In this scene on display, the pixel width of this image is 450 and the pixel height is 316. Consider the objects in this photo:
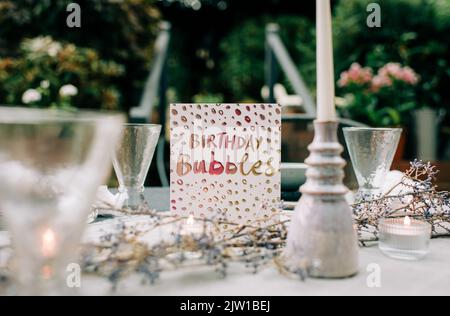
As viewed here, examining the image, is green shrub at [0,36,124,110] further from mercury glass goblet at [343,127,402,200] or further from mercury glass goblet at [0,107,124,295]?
mercury glass goblet at [0,107,124,295]

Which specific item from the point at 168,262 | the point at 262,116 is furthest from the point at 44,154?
the point at 262,116

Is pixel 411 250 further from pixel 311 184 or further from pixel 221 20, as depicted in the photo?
pixel 221 20

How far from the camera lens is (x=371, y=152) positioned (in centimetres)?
92

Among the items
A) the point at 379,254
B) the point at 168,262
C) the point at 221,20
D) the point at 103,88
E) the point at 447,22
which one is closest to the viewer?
the point at 168,262

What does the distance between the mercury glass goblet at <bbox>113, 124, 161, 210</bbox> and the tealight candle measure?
0.42 meters

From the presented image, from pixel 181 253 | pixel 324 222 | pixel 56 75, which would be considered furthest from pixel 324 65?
pixel 56 75

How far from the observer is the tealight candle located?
2.21ft

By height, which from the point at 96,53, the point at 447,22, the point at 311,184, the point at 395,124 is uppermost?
the point at 447,22

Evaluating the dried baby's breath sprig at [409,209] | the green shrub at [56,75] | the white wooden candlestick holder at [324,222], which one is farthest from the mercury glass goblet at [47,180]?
the green shrub at [56,75]

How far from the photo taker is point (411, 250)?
2.22 feet

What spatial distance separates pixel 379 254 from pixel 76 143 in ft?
1.56

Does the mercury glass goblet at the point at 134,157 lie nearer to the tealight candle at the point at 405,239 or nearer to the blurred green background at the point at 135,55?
the tealight candle at the point at 405,239

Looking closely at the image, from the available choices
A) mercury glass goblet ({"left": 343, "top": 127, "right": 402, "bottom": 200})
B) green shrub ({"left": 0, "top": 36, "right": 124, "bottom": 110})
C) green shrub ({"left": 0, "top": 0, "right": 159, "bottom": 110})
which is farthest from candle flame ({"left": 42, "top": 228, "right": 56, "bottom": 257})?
green shrub ({"left": 0, "top": 0, "right": 159, "bottom": 110})

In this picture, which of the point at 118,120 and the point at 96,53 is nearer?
the point at 118,120
